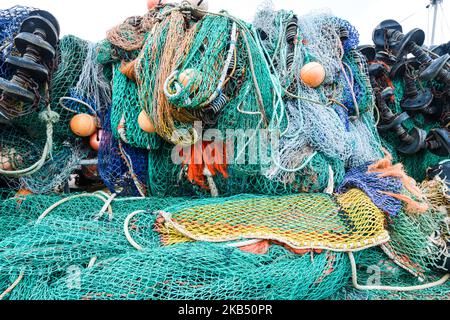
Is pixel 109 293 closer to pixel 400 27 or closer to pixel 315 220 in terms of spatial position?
pixel 315 220

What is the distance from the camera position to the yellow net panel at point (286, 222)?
1269mm

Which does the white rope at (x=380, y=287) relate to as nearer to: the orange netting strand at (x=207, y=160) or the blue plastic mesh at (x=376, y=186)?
the blue plastic mesh at (x=376, y=186)

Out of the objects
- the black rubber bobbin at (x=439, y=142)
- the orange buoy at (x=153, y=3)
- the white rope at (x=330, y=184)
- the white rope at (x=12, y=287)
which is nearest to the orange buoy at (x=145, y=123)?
the orange buoy at (x=153, y=3)

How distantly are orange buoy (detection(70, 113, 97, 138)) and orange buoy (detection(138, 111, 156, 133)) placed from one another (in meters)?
0.40

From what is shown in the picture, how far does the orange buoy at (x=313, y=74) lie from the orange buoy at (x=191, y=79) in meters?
0.62

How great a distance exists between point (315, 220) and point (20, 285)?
116 centimetres

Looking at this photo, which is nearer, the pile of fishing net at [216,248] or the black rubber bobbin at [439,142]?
the pile of fishing net at [216,248]

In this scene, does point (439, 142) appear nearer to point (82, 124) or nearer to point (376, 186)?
point (376, 186)

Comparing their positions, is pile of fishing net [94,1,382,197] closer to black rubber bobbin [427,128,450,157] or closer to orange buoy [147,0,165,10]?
orange buoy [147,0,165,10]

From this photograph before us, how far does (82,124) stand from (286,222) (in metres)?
1.21

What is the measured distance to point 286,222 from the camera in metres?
1.35

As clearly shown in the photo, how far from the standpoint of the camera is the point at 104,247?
1.23 metres

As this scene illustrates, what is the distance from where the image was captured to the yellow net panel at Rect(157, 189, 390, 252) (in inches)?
49.9
